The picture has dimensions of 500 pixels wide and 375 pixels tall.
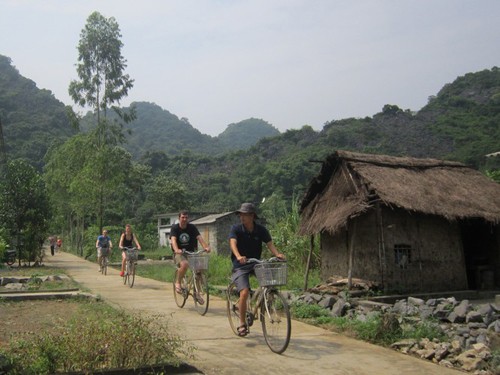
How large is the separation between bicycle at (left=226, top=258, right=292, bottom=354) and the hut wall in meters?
6.10

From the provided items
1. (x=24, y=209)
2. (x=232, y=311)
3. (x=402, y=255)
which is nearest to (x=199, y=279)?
(x=232, y=311)

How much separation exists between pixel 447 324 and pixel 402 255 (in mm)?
4523

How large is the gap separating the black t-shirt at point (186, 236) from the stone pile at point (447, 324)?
103 inches

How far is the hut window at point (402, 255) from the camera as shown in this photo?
12880 millimetres

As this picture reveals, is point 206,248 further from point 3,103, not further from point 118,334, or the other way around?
point 3,103

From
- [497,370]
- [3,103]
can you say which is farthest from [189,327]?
[3,103]

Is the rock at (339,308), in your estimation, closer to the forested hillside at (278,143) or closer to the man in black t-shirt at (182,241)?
the man in black t-shirt at (182,241)

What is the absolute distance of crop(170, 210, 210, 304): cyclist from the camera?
10188 millimetres

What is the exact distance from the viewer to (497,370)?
20.0 feet

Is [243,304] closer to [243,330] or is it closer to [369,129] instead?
[243,330]

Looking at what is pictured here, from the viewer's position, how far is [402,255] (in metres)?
13.0

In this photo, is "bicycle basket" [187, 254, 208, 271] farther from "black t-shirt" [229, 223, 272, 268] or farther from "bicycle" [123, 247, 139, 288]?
"bicycle" [123, 247, 139, 288]

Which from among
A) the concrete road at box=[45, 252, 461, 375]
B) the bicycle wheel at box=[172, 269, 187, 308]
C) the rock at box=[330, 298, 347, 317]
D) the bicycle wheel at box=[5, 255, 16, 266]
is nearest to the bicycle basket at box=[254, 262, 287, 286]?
the concrete road at box=[45, 252, 461, 375]

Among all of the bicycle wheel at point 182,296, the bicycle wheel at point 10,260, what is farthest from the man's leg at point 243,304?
the bicycle wheel at point 10,260
